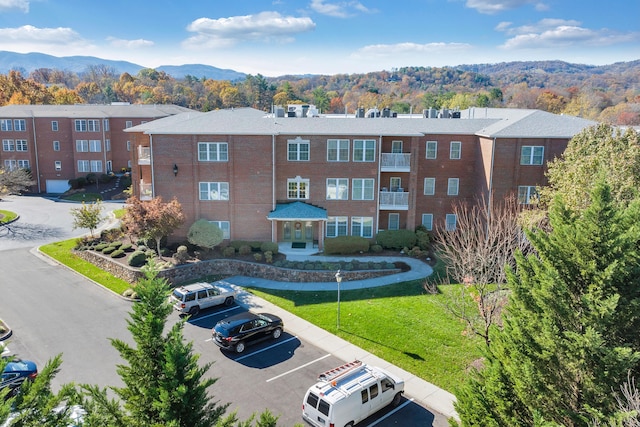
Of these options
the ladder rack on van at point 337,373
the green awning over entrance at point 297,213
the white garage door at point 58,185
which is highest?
the green awning over entrance at point 297,213

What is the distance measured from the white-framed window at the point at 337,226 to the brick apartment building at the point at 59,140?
38406 millimetres

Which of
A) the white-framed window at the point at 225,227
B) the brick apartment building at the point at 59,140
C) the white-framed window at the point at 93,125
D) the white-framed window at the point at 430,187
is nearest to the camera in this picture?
the white-framed window at the point at 225,227

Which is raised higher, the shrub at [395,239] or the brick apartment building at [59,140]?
the brick apartment building at [59,140]

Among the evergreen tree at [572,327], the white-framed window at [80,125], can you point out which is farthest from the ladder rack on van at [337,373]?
the white-framed window at [80,125]

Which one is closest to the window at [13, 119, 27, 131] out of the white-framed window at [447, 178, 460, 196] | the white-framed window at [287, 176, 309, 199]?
the white-framed window at [287, 176, 309, 199]

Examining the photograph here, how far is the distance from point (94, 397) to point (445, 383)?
45.6 feet

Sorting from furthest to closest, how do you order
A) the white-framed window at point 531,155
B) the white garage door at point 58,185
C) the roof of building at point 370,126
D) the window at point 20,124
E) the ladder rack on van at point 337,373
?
1. the white garage door at point 58,185
2. the window at point 20,124
3. the roof of building at point 370,126
4. the white-framed window at point 531,155
5. the ladder rack on van at point 337,373

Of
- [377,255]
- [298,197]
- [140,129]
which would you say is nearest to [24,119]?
[140,129]

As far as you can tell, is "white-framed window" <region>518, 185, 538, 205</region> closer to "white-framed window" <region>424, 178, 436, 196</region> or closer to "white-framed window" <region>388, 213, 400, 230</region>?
"white-framed window" <region>424, 178, 436, 196</region>

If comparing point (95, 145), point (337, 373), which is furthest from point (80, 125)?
point (337, 373)

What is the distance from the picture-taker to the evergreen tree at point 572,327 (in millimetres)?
10773

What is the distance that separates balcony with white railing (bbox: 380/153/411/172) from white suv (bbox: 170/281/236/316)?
14745mm

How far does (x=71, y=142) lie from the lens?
6256 centimetres

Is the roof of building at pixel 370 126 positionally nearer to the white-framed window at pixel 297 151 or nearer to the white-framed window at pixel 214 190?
the white-framed window at pixel 297 151
